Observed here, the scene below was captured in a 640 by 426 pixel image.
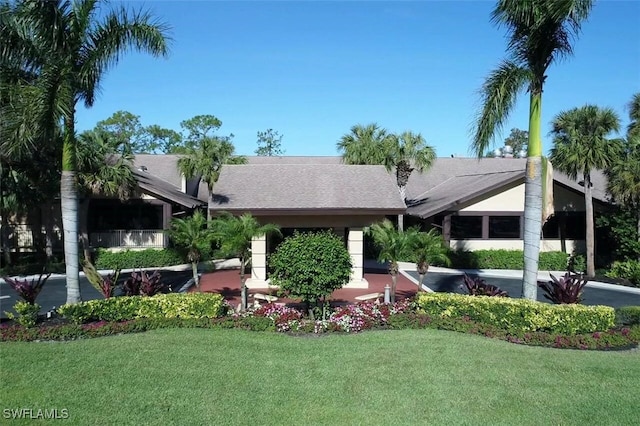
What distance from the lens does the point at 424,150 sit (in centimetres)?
2752

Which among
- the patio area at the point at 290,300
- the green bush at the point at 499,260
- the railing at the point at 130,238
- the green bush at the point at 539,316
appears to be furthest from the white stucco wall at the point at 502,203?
the railing at the point at 130,238

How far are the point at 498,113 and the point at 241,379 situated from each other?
876 centimetres

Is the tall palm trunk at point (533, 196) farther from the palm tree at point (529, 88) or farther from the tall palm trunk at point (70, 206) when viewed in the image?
the tall palm trunk at point (70, 206)

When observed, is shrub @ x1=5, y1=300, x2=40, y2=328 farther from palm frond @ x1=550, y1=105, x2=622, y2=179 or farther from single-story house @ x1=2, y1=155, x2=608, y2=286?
palm frond @ x1=550, y1=105, x2=622, y2=179

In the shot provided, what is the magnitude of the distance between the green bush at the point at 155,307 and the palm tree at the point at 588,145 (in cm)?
1698

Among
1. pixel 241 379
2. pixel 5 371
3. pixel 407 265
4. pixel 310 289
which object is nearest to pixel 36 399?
pixel 5 371

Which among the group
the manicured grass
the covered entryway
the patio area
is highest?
the covered entryway

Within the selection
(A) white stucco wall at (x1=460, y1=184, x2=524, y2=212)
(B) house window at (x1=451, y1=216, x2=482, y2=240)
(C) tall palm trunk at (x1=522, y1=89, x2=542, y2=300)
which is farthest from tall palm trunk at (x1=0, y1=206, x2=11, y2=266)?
(A) white stucco wall at (x1=460, y1=184, x2=524, y2=212)

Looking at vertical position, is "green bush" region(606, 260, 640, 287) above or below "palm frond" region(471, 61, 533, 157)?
below

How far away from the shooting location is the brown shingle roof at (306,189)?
60.0 feet

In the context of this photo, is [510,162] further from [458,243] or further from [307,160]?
[307,160]

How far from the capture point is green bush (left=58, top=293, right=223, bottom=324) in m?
12.0

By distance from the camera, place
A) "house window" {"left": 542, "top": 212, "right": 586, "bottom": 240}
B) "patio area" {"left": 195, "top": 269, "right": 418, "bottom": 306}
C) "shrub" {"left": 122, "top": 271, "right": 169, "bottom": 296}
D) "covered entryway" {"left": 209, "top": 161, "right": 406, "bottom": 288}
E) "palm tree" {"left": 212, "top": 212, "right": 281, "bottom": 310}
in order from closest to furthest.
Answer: "shrub" {"left": 122, "top": 271, "right": 169, "bottom": 296} < "palm tree" {"left": 212, "top": 212, "right": 281, "bottom": 310} < "patio area" {"left": 195, "top": 269, "right": 418, "bottom": 306} < "covered entryway" {"left": 209, "top": 161, "right": 406, "bottom": 288} < "house window" {"left": 542, "top": 212, "right": 586, "bottom": 240}

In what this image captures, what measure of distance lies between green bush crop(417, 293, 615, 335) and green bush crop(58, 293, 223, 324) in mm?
6121
